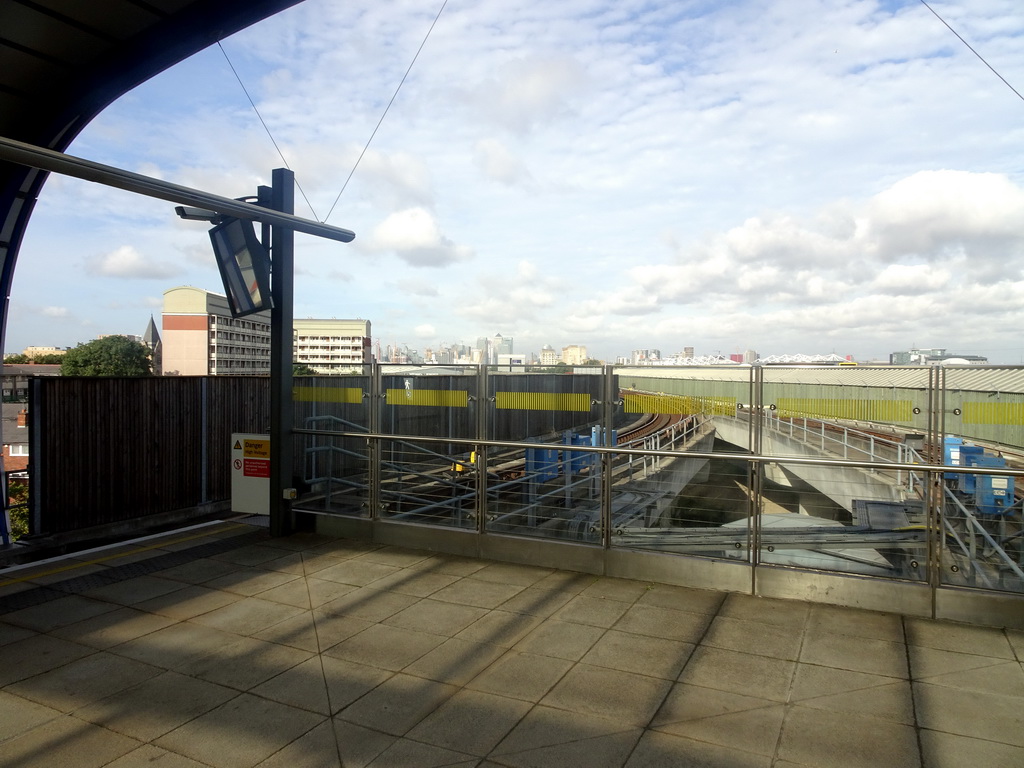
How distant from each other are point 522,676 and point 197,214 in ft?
18.6

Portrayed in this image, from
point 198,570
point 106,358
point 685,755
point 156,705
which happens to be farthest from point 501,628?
point 106,358

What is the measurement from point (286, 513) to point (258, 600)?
240cm

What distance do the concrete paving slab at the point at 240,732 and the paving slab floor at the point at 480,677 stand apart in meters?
0.01

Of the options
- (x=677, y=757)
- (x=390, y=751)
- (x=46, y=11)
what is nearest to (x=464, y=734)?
(x=390, y=751)

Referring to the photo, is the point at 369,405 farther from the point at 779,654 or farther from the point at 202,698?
the point at 779,654

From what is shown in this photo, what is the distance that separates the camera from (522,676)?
4230 mm

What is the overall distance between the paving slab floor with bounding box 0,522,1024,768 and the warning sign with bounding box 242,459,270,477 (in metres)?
2.03

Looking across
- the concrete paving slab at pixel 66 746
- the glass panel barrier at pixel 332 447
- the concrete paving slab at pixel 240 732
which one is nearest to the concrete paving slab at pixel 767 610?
the concrete paving slab at pixel 240 732

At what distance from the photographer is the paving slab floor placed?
3.41 metres

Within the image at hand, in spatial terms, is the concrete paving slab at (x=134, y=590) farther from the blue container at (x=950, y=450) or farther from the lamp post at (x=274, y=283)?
the blue container at (x=950, y=450)

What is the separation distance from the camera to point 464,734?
3.55 meters

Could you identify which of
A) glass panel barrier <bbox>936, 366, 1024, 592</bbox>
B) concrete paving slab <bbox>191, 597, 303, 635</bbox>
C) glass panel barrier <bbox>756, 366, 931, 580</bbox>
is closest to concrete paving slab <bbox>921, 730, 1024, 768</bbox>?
glass panel barrier <bbox>936, 366, 1024, 592</bbox>

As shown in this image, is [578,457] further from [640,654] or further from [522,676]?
[522,676]

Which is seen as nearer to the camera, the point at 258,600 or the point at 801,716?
the point at 801,716
